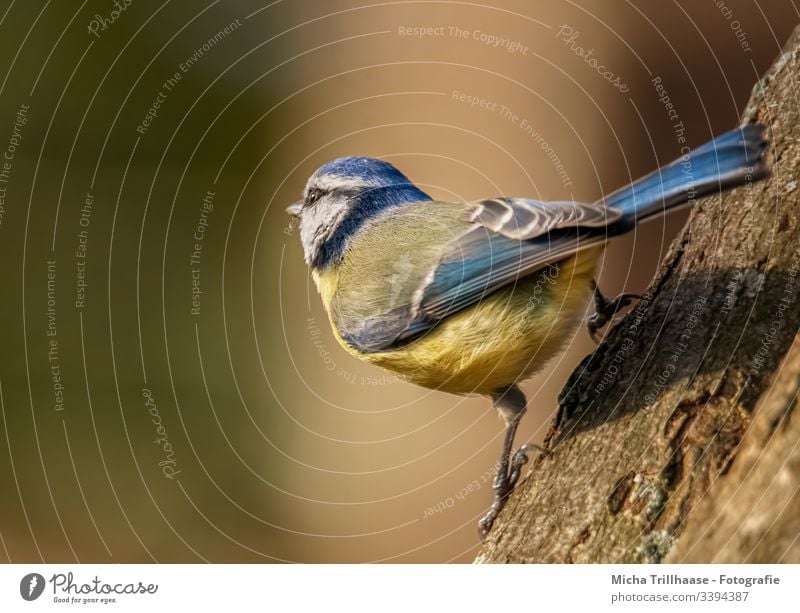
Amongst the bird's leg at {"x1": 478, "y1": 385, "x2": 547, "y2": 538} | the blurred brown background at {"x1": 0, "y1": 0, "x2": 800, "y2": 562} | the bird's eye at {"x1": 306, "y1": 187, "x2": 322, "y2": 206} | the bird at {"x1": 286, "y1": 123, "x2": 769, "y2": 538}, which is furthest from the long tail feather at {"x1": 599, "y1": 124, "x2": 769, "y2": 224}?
the bird's eye at {"x1": 306, "y1": 187, "x2": 322, "y2": 206}

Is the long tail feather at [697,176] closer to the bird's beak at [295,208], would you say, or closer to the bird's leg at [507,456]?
the bird's leg at [507,456]

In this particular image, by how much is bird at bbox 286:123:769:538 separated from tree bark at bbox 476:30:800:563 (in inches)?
4.2

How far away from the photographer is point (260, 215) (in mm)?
2709

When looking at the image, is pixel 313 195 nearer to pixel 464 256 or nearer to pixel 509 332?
pixel 464 256

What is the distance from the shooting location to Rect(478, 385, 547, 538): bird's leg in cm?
169

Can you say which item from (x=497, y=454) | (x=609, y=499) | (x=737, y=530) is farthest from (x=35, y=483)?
(x=737, y=530)

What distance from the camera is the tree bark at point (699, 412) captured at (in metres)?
1.25

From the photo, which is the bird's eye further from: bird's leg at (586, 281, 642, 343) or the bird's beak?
bird's leg at (586, 281, 642, 343)

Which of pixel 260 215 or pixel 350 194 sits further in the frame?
pixel 260 215

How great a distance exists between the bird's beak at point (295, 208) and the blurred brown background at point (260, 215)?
16cm

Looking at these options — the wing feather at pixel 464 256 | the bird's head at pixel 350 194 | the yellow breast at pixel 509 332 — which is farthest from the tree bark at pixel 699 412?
the bird's head at pixel 350 194

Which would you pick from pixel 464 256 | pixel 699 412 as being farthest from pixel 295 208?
pixel 699 412

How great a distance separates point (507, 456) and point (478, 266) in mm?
432

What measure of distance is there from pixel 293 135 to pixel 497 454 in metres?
1.13
